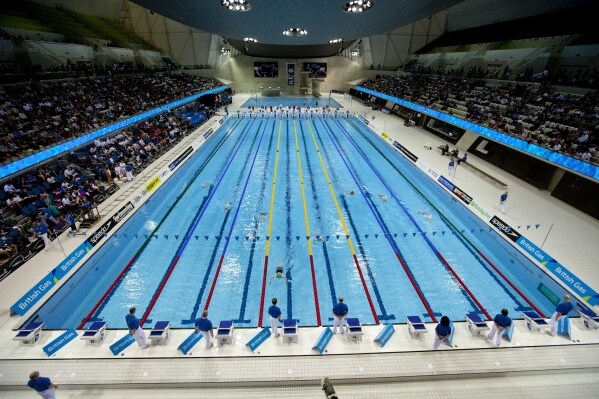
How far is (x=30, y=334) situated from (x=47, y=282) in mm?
1491

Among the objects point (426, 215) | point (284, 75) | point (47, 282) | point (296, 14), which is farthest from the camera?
point (284, 75)

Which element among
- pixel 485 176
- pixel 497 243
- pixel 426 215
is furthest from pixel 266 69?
pixel 497 243

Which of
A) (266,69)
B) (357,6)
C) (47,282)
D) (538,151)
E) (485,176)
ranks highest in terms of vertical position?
(266,69)

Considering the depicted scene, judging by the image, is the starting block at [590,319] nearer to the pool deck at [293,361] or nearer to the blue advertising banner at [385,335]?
the pool deck at [293,361]

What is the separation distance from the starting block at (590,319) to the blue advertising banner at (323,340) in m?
4.89

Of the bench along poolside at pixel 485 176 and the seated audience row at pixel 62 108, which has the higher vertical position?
the seated audience row at pixel 62 108

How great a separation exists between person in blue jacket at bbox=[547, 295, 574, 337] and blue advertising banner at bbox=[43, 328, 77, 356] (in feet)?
28.6

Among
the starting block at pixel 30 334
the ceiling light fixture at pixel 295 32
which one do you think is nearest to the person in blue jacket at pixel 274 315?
the starting block at pixel 30 334

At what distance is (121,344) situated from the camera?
4.87 metres

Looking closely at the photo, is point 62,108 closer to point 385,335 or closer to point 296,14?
point 296,14

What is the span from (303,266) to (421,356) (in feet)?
11.8

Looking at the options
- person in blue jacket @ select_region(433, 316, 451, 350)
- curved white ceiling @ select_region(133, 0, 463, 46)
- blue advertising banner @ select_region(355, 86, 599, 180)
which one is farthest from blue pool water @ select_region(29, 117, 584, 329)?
curved white ceiling @ select_region(133, 0, 463, 46)

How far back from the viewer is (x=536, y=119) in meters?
13.1

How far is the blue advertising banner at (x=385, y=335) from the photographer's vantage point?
500cm
